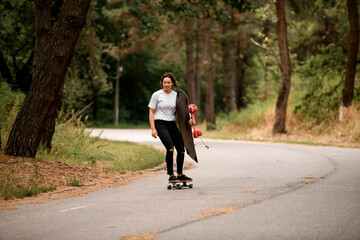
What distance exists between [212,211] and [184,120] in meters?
3.00

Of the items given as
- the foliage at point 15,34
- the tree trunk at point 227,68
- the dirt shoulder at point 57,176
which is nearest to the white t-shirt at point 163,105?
the dirt shoulder at point 57,176

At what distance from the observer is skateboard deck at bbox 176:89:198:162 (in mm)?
10172

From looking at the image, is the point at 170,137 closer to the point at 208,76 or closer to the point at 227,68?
the point at 208,76

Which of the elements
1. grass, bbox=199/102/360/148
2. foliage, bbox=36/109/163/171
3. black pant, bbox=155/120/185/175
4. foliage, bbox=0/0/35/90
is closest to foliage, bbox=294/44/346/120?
grass, bbox=199/102/360/148

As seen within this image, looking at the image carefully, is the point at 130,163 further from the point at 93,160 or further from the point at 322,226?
the point at 322,226

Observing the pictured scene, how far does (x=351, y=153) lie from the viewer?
58.8 feet

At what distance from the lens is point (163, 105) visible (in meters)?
10.1

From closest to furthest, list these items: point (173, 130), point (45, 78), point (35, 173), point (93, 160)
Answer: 1. point (173, 130)
2. point (35, 173)
3. point (45, 78)
4. point (93, 160)

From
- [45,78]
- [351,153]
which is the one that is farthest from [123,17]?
[45,78]

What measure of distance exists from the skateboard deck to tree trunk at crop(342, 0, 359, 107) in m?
17.5

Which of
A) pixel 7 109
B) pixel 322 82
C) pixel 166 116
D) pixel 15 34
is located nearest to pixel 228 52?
pixel 322 82

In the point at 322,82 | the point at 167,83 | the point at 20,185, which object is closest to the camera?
the point at 20,185

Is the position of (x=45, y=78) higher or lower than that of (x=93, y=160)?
higher

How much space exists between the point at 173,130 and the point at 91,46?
13282 mm
